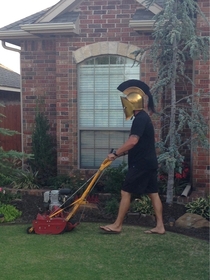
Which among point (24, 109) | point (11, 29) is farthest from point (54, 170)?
point (11, 29)

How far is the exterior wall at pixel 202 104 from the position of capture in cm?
776

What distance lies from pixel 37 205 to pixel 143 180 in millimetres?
2455

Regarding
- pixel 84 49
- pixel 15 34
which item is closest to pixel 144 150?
pixel 84 49

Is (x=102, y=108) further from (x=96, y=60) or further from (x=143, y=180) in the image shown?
(x=143, y=180)

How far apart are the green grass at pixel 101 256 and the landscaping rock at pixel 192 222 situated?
46cm

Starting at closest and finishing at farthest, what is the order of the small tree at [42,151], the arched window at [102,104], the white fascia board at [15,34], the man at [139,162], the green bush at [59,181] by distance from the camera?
the man at [139,162] < the green bush at [59,181] < the arched window at [102,104] < the small tree at [42,151] < the white fascia board at [15,34]

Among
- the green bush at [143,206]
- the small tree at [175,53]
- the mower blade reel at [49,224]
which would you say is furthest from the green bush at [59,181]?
the mower blade reel at [49,224]

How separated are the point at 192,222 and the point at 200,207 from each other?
54 centimetres

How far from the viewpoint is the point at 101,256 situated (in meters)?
5.14

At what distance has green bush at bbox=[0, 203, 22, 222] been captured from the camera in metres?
6.82

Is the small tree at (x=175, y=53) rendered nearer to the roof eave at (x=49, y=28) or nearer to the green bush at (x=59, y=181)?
the roof eave at (x=49, y=28)

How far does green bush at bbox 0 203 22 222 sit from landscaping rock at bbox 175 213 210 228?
2548 mm

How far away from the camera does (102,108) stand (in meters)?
8.93

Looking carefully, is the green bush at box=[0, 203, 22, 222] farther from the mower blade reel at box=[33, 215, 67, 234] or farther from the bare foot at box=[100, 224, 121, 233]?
the bare foot at box=[100, 224, 121, 233]
